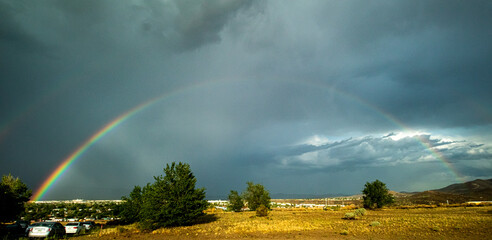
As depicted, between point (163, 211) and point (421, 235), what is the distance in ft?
88.5

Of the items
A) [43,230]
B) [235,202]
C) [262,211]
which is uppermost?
[43,230]

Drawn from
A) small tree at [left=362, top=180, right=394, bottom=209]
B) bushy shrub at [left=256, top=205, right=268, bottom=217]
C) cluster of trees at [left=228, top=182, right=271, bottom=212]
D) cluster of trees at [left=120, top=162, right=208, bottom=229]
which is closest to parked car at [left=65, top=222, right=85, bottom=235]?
cluster of trees at [left=120, top=162, right=208, bottom=229]

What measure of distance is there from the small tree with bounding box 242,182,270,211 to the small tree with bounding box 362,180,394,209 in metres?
26.4

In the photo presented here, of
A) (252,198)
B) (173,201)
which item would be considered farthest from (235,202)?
(173,201)

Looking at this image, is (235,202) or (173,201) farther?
(235,202)

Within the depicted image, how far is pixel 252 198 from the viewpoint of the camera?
69.9 m

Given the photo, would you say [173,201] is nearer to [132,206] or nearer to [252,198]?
[132,206]

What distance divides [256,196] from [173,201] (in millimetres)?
40053

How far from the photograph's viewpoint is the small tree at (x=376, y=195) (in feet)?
220

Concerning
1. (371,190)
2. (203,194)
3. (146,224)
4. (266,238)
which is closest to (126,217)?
(146,224)

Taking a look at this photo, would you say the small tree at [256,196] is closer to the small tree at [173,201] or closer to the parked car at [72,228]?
the small tree at [173,201]

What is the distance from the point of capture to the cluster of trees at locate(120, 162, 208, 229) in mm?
32188

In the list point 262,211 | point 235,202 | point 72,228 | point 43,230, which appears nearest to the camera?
point 43,230

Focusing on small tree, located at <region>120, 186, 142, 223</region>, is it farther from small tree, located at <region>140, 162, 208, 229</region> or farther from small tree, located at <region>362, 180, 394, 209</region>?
small tree, located at <region>362, 180, 394, 209</region>
